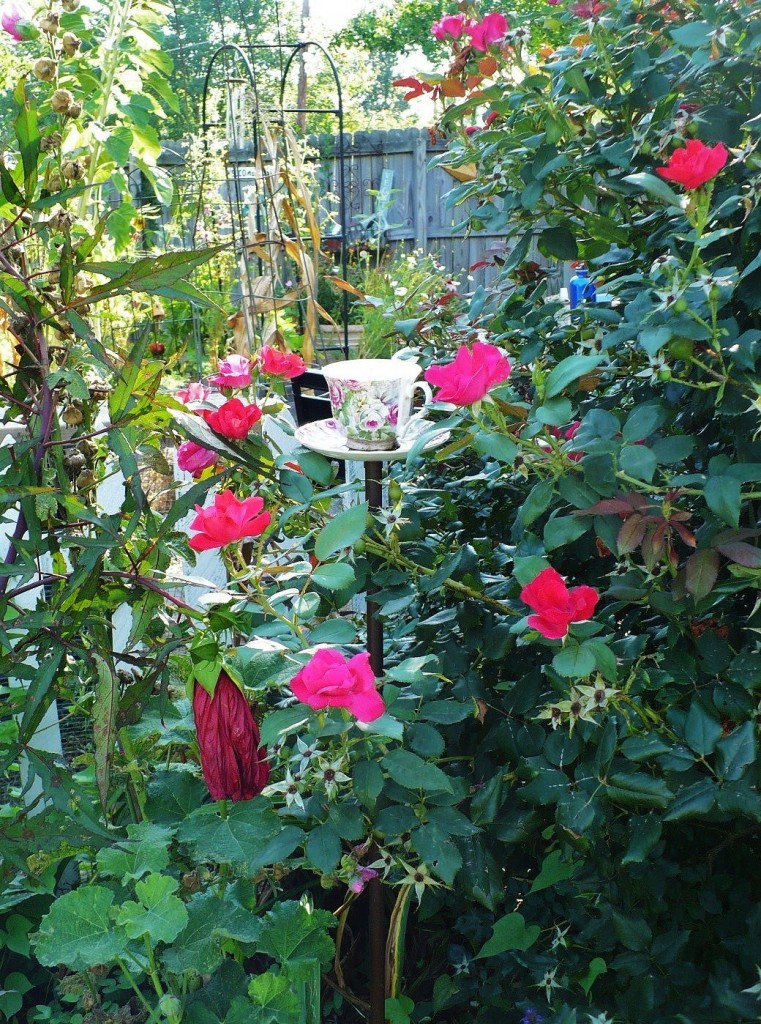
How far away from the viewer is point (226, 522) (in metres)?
0.92

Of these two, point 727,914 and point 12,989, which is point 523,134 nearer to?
point 727,914

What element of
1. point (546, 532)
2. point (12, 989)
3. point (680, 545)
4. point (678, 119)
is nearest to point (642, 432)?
point (546, 532)

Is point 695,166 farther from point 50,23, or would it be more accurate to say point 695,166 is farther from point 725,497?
point 50,23

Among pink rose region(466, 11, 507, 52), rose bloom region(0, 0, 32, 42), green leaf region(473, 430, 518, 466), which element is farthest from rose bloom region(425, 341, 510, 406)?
rose bloom region(0, 0, 32, 42)

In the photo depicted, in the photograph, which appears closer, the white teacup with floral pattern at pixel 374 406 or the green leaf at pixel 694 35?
the green leaf at pixel 694 35

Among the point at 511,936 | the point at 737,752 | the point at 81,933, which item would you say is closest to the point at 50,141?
the point at 81,933

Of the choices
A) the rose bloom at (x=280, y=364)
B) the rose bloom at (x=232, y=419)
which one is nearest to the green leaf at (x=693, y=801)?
the rose bloom at (x=232, y=419)

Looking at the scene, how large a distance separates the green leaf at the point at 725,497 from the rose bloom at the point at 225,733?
47 centimetres

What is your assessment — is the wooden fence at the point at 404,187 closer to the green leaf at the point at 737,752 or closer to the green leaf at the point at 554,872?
the green leaf at the point at 554,872

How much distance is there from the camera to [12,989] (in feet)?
4.26

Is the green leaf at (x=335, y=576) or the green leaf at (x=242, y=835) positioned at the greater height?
the green leaf at (x=335, y=576)

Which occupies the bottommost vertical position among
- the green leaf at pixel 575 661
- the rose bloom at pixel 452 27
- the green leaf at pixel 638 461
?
the green leaf at pixel 575 661

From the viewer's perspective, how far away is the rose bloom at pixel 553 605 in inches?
33.4

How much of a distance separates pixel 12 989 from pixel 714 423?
3.71 feet
